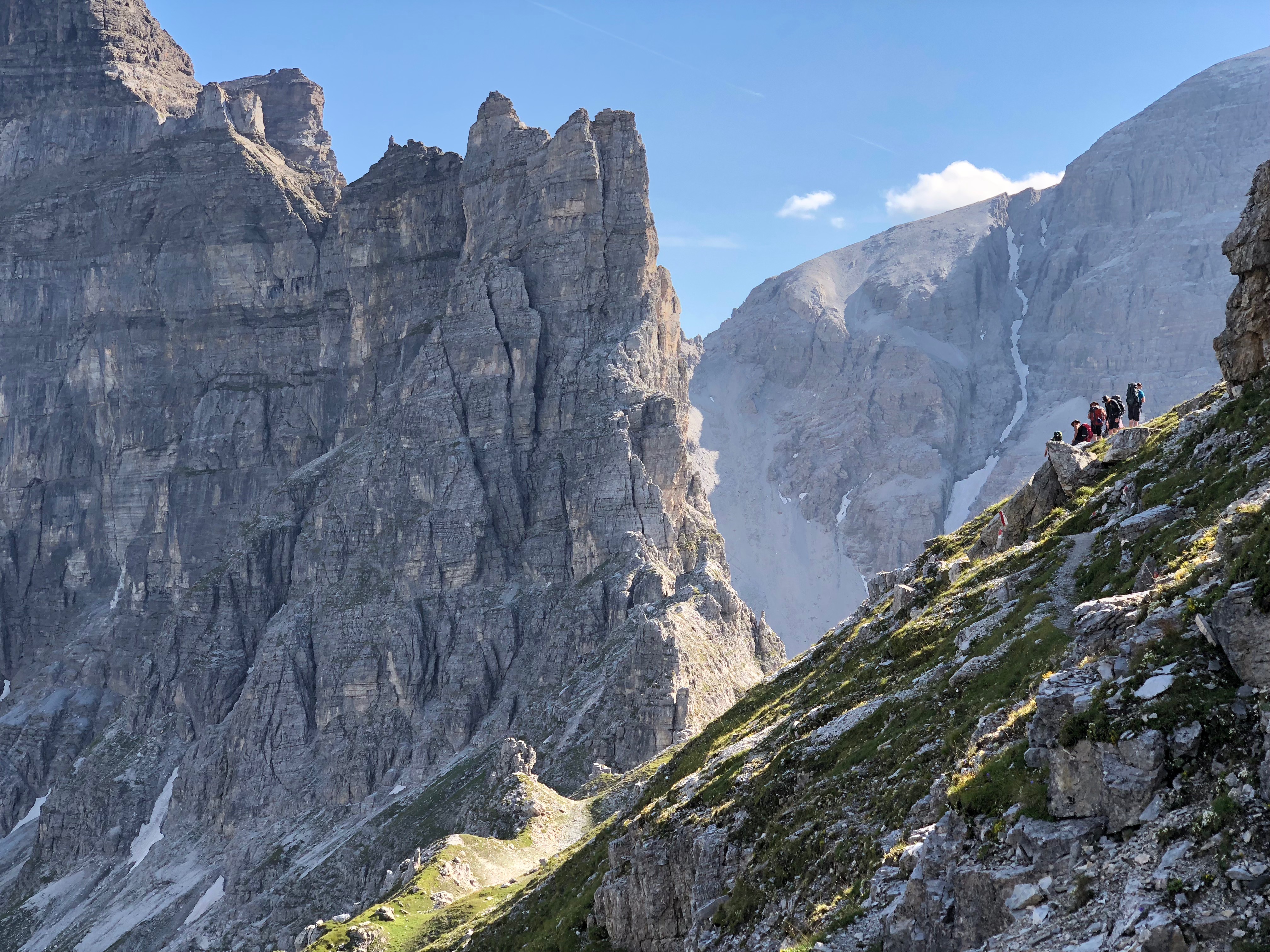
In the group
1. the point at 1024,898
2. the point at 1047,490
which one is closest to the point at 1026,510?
the point at 1047,490

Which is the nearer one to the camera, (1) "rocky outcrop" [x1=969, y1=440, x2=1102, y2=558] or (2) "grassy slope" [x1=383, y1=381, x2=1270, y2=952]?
(2) "grassy slope" [x1=383, y1=381, x2=1270, y2=952]

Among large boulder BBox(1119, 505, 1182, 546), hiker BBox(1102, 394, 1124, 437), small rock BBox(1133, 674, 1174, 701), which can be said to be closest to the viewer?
small rock BBox(1133, 674, 1174, 701)

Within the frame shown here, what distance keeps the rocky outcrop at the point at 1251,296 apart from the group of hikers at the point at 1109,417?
13.9 metres

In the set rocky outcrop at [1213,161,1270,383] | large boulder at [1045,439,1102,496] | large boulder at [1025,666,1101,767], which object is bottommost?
large boulder at [1025,666,1101,767]

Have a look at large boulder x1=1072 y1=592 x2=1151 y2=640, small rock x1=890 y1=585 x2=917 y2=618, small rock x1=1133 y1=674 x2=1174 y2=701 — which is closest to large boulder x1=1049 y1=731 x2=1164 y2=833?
small rock x1=1133 y1=674 x2=1174 y2=701

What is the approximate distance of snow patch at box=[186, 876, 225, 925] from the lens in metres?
188

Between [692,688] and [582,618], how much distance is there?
33.7 m

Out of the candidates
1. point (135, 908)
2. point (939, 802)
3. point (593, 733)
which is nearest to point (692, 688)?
point (593, 733)

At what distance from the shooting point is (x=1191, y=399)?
4584cm

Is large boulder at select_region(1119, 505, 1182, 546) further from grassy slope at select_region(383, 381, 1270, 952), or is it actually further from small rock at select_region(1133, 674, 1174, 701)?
small rock at select_region(1133, 674, 1174, 701)

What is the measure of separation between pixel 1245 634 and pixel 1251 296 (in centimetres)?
2265

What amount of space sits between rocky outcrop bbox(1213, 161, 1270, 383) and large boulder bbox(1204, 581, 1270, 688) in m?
20.9

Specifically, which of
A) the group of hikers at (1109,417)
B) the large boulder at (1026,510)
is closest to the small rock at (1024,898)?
the large boulder at (1026,510)

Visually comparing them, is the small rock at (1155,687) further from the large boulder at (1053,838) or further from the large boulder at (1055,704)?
the large boulder at (1053,838)
